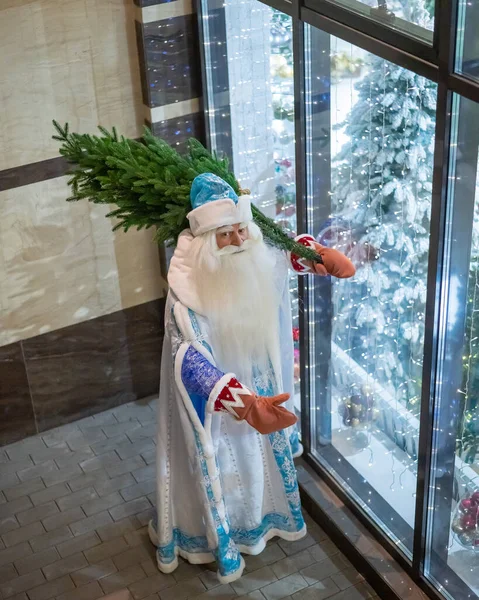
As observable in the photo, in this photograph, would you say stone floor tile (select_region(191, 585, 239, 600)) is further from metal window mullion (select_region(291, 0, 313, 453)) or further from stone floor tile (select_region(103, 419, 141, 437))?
stone floor tile (select_region(103, 419, 141, 437))

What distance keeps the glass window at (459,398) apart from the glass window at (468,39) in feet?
0.36

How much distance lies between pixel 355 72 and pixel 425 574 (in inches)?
75.8

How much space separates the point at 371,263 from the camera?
11.6ft

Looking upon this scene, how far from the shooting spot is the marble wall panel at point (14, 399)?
4.61 m

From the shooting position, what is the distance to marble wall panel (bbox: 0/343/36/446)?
4.61m

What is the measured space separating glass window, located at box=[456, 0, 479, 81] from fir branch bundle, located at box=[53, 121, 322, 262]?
92cm

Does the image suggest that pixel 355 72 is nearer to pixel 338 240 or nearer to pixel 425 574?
pixel 338 240

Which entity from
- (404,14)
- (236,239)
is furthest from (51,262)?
(404,14)

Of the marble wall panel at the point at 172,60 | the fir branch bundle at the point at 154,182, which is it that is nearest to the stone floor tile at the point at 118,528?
the fir branch bundle at the point at 154,182

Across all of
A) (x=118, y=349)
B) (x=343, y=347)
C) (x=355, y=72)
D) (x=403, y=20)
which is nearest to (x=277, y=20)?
(x=355, y=72)

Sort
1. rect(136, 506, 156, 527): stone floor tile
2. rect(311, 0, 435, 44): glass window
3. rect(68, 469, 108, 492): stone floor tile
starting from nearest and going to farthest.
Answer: rect(311, 0, 435, 44): glass window < rect(136, 506, 156, 527): stone floor tile < rect(68, 469, 108, 492): stone floor tile

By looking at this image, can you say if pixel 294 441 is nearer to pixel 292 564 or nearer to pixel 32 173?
pixel 292 564

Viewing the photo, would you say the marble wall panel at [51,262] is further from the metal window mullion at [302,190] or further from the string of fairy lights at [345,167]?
the metal window mullion at [302,190]

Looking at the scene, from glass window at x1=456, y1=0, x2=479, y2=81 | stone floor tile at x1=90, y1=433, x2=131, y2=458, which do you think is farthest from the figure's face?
stone floor tile at x1=90, y1=433, x2=131, y2=458
